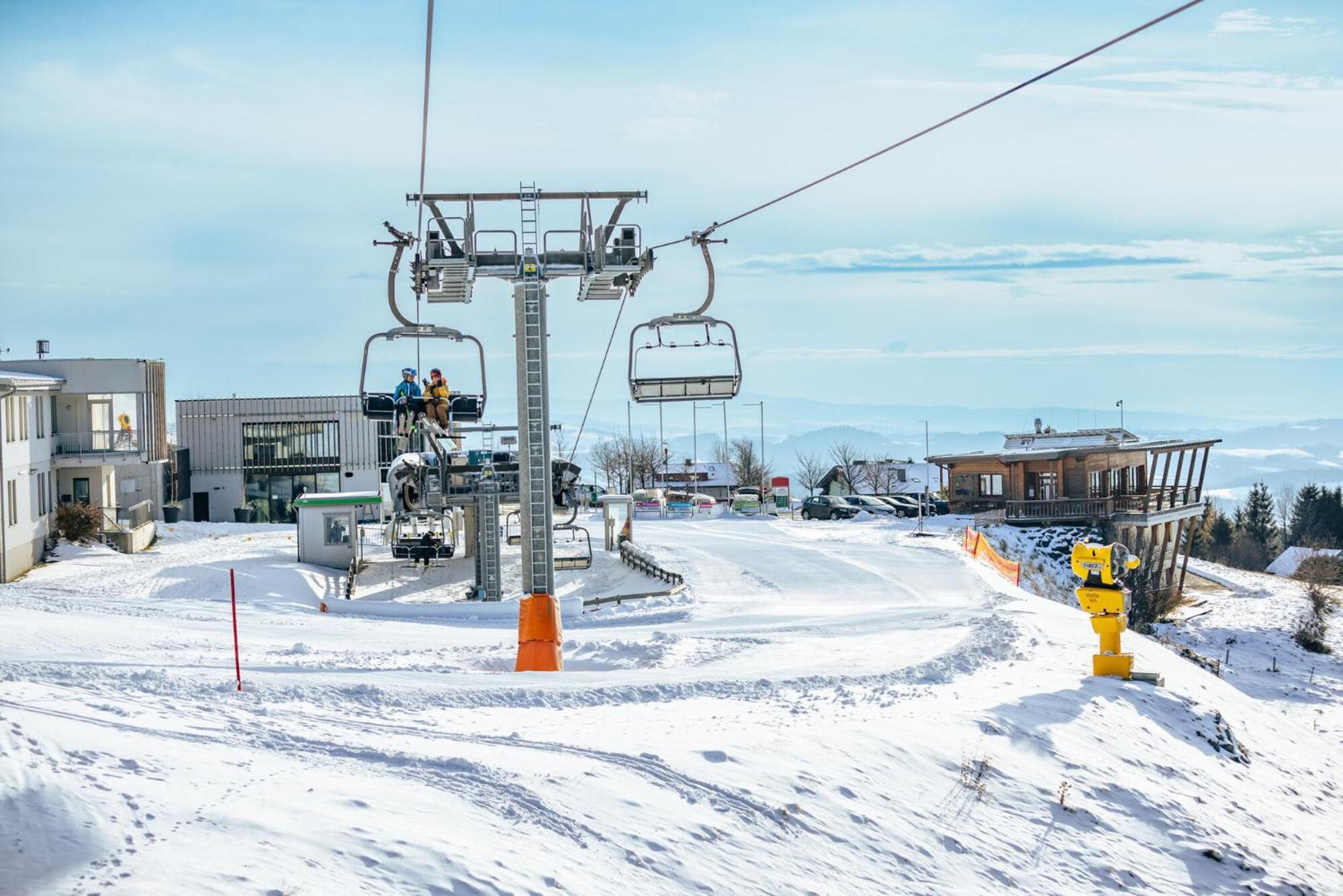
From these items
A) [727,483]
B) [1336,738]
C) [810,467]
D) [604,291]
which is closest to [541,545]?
[604,291]

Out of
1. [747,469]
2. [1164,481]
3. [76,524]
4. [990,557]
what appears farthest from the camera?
[747,469]

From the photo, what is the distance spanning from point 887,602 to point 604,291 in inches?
503

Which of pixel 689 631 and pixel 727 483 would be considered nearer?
pixel 689 631

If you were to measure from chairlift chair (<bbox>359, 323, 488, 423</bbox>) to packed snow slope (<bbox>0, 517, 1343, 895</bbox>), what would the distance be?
4.90 metres

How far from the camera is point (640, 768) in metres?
9.22

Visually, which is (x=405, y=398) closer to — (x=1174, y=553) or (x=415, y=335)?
(x=415, y=335)

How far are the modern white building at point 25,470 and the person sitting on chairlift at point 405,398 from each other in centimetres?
1520

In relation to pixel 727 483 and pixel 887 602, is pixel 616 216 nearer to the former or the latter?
pixel 887 602

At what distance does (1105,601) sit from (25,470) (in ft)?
104

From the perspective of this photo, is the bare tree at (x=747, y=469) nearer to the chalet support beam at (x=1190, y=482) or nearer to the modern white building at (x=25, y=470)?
the chalet support beam at (x=1190, y=482)

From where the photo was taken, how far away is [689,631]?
1970 cm

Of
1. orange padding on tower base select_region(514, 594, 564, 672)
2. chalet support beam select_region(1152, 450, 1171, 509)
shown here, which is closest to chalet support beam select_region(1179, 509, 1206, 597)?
chalet support beam select_region(1152, 450, 1171, 509)

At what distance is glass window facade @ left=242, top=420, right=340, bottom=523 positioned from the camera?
63.6 m

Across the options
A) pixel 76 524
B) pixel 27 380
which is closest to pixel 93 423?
pixel 76 524
